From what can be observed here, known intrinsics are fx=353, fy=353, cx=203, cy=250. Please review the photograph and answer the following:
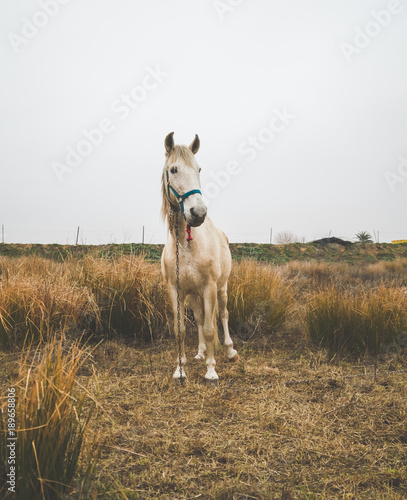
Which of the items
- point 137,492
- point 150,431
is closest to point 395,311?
point 150,431

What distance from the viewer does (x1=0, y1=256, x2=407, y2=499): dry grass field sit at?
5.21 ft

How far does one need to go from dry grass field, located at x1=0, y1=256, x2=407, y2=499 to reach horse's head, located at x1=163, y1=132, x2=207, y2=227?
135cm

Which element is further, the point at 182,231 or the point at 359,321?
the point at 359,321

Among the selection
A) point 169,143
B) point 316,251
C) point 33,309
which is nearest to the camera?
point 169,143

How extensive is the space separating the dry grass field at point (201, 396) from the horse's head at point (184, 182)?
1345mm

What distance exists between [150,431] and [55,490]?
1115 millimetres

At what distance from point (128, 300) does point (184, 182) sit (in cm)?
226

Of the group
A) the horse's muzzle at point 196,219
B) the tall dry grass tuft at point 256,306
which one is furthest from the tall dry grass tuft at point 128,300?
the horse's muzzle at point 196,219

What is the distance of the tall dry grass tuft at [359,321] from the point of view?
406 centimetres

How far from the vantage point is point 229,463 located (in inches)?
81.3

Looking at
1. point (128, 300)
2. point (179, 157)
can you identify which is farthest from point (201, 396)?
point (179, 157)

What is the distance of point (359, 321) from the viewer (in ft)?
13.5

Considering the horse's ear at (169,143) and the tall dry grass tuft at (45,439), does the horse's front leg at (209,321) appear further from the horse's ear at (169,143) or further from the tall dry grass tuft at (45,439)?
the tall dry grass tuft at (45,439)

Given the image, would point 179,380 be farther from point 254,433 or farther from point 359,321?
point 359,321
